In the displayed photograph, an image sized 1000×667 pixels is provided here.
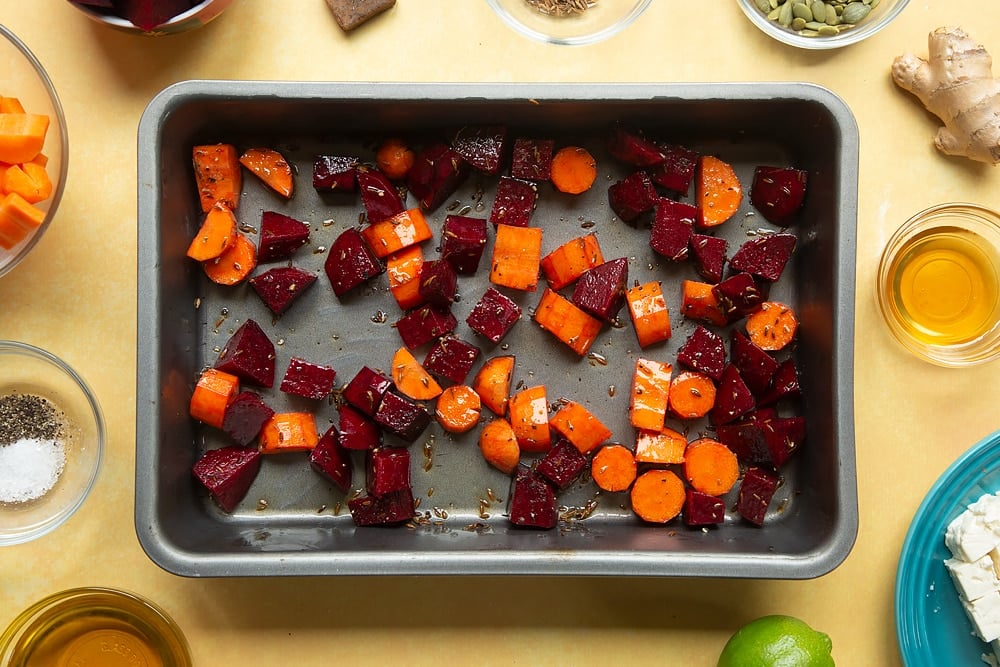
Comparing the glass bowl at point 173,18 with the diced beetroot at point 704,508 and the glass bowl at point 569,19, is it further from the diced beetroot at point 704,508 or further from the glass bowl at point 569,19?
the diced beetroot at point 704,508

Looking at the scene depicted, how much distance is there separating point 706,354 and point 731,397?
0.13 metres

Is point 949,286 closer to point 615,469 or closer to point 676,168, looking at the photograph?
point 676,168

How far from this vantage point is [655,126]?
2182 millimetres

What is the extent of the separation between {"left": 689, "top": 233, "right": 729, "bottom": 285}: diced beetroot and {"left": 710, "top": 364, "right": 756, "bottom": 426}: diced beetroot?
0.26 metres

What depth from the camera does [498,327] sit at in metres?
2.18

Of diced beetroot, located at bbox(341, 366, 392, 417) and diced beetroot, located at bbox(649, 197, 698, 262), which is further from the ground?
diced beetroot, located at bbox(649, 197, 698, 262)

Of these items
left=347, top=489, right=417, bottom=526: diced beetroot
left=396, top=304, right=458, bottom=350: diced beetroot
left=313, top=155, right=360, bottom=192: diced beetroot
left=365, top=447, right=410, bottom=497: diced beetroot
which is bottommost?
left=347, top=489, right=417, bottom=526: diced beetroot

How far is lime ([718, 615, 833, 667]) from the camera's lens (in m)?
2.00

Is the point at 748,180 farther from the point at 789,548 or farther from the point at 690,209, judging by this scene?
the point at 789,548

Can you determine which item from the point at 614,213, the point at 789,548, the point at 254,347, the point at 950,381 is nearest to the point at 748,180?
the point at 614,213

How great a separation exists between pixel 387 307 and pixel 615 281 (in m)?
0.62

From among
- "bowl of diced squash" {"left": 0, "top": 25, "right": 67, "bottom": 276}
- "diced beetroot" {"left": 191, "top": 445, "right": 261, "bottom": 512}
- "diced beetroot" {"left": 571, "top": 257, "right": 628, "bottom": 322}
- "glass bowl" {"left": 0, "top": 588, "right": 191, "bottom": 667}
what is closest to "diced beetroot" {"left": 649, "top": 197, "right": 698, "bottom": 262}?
"diced beetroot" {"left": 571, "top": 257, "right": 628, "bottom": 322}

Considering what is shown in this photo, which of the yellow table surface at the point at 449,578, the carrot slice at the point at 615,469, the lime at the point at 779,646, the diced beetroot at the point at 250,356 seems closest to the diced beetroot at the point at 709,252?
the yellow table surface at the point at 449,578

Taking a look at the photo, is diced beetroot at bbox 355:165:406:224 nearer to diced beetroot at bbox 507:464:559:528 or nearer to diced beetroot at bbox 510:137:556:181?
diced beetroot at bbox 510:137:556:181
